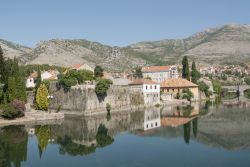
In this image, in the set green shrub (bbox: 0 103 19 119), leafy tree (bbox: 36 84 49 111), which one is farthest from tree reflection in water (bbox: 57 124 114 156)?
leafy tree (bbox: 36 84 49 111)

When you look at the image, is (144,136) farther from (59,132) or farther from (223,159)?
(223,159)

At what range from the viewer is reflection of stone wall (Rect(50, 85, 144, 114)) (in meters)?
61.6

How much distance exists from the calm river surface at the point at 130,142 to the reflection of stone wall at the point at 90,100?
5.18m

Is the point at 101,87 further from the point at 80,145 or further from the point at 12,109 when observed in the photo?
the point at 80,145

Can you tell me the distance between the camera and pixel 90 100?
203 feet

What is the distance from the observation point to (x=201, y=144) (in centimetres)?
3847

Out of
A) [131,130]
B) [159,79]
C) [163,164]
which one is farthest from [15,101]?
[159,79]

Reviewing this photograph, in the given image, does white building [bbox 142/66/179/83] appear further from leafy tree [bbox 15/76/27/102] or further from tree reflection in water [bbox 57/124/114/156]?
tree reflection in water [bbox 57/124/114/156]

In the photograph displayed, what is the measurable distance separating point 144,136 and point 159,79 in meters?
73.5

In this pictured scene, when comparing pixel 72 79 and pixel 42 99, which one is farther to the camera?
pixel 72 79

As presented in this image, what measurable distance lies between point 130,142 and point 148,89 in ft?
120

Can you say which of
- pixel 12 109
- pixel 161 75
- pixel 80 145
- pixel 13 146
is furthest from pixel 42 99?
pixel 161 75

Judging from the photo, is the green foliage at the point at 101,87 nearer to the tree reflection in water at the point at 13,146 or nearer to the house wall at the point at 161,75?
the tree reflection in water at the point at 13,146

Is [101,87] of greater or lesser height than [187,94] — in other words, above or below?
above
